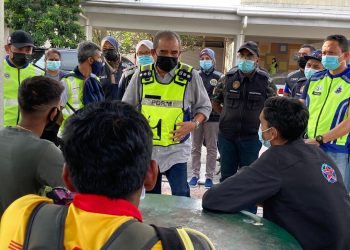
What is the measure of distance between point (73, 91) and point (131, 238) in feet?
10.9

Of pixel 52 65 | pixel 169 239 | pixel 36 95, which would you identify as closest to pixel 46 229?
pixel 169 239

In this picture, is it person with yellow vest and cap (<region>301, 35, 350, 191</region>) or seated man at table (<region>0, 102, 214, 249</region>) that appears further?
person with yellow vest and cap (<region>301, 35, 350, 191</region>)

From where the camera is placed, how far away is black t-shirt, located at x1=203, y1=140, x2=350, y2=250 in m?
2.19

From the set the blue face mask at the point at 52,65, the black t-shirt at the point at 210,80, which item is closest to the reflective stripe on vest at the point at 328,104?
the black t-shirt at the point at 210,80

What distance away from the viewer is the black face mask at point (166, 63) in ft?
11.6

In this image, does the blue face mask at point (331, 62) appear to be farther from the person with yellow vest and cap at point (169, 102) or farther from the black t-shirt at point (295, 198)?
the black t-shirt at point (295, 198)

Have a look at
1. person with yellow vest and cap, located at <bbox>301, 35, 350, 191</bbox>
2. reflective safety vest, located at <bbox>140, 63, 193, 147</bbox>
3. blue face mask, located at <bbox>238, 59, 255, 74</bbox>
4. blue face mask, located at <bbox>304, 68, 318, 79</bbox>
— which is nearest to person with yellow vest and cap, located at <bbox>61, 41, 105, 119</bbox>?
reflective safety vest, located at <bbox>140, 63, 193, 147</bbox>

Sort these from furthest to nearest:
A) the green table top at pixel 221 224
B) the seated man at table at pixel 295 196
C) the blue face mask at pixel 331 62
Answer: the blue face mask at pixel 331 62 → the seated man at table at pixel 295 196 → the green table top at pixel 221 224

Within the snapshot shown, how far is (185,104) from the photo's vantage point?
3.55 m

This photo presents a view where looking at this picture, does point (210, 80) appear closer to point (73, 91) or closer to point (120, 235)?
point (73, 91)

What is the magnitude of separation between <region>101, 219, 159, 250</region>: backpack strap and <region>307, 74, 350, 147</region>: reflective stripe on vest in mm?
3000

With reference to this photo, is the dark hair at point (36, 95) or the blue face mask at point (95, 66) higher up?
the blue face mask at point (95, 66)

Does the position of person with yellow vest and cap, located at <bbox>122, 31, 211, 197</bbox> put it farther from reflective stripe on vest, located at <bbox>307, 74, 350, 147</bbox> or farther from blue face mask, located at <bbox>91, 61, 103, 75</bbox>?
reflective stripe on vest, located at <bbox>307, 74, 350, 147</bbox>

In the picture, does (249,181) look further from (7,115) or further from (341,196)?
(7,115)
